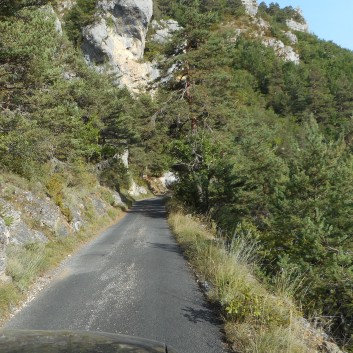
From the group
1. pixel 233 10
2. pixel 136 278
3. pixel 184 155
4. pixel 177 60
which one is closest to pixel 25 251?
pixel 136 278

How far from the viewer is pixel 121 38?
58750 millimetres

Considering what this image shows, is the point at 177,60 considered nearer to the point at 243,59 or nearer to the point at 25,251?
the point at 25,251

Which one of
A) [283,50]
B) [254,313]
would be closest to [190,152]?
[254,313]

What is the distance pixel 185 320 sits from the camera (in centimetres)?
557

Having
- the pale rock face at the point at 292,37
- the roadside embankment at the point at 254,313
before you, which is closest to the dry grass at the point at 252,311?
the roadside embankment at the point at 254,313

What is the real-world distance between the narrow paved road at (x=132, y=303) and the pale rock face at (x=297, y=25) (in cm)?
13738

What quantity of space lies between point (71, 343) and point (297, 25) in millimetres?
148160

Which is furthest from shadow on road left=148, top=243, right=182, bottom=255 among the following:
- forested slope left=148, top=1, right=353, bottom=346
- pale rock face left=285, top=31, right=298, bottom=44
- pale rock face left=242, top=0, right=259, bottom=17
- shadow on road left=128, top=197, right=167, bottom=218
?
pale rock face left=242, top=0, right=259, bottom=17

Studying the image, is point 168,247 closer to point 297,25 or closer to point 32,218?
point 32,218

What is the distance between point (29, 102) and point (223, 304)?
11.5 metres

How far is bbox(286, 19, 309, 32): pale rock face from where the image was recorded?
129625 mm

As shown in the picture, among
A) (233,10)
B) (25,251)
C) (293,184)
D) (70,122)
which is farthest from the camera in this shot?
(233,10)

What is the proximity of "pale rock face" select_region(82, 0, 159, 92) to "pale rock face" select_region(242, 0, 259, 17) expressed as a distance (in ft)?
205

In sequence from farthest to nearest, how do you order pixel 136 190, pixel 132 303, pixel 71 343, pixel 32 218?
1. pixel 136 190
2. pixel 32 218
3. pixel 132 303
4. pixel 71 343
